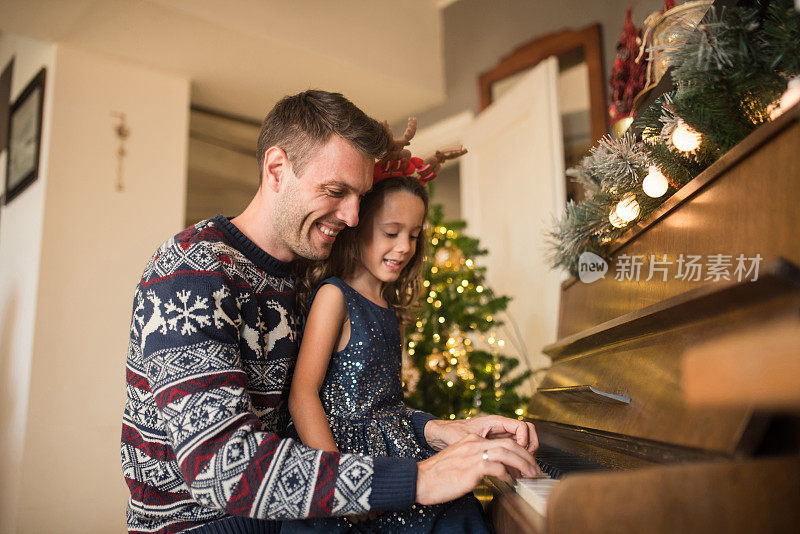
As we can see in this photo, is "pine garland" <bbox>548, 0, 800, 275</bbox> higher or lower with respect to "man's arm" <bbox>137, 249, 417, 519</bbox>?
higher

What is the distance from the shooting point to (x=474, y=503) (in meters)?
1.12

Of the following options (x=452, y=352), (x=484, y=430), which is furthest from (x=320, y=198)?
(x=452, y=352)

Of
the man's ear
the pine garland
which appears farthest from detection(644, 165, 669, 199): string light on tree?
the man's ear

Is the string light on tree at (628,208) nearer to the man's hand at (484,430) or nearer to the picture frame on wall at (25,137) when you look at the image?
the man's hand at (484,430)

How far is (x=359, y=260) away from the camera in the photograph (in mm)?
1546

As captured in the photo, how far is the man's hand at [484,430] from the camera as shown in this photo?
1.18 m

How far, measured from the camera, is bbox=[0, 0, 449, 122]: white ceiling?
303cm

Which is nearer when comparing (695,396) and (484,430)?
(695,396)

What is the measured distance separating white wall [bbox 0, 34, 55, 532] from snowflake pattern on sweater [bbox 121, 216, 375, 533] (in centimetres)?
227

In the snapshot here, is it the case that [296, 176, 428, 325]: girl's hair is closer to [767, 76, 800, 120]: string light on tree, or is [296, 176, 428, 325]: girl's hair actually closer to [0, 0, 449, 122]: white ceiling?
[767, 76, 800, 120]: string light on tree

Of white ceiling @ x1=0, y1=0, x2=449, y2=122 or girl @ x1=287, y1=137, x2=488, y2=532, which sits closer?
girl @ x1=287, y1=137, x2=488, y2=532

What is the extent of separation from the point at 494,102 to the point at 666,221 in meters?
2.97

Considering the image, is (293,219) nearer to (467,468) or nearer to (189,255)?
(189,255)

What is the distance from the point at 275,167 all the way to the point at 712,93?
0.91 metres
